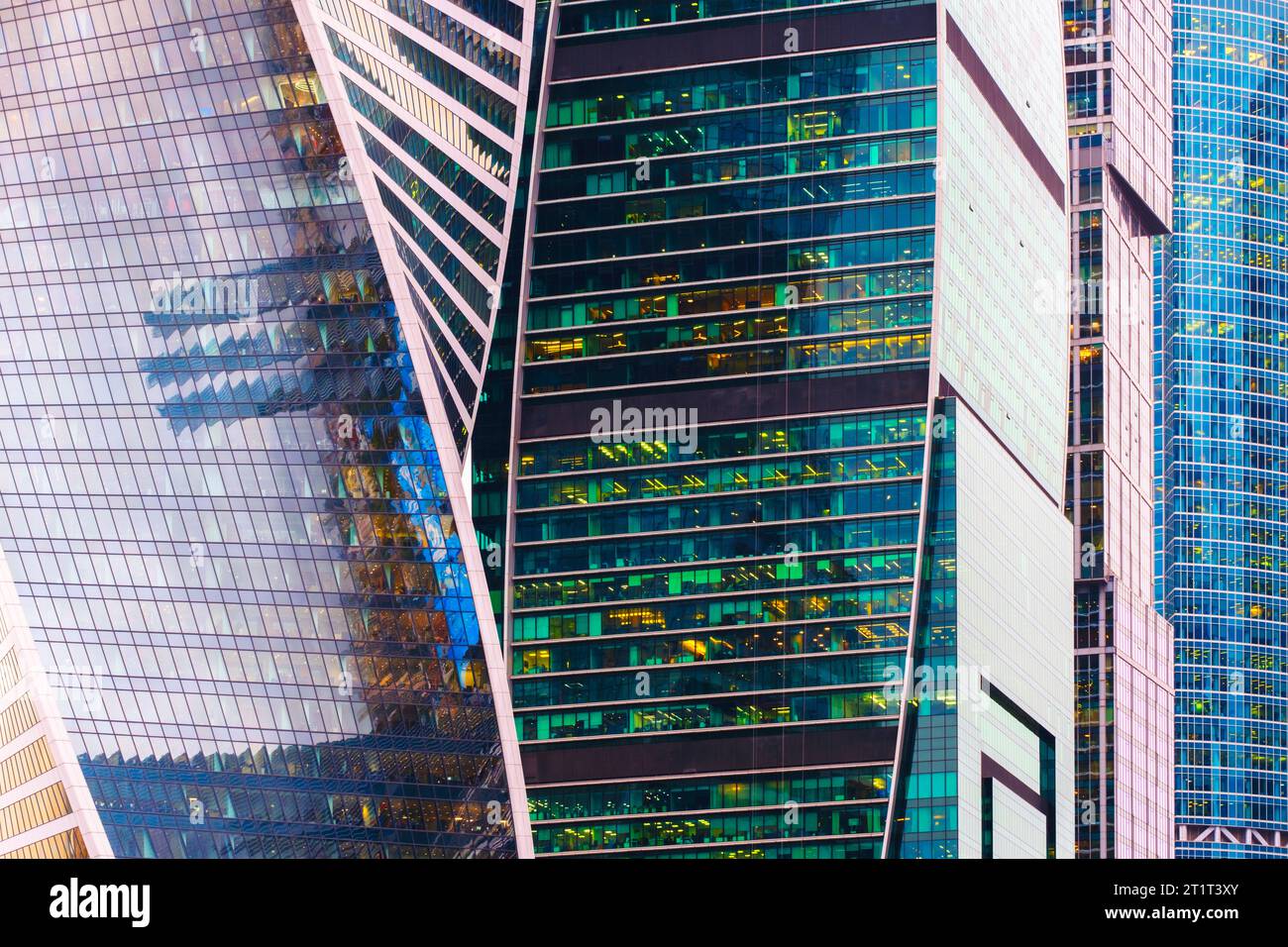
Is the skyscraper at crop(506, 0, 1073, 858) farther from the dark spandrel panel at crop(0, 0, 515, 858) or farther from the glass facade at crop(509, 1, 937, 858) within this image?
the dark spandrel panel at crop(0, 0, 515, 858)


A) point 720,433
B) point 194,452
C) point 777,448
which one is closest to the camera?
point 194,452

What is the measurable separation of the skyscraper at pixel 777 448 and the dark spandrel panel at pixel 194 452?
85.5 feet

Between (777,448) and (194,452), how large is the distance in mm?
47932

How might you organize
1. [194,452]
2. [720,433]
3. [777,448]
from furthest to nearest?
[720,433] → [777,448] → [194,452]

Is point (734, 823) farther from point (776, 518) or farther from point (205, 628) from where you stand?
point (205, 628)

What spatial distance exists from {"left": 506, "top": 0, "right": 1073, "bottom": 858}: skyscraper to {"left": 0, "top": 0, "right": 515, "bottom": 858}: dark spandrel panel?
26.1 metres

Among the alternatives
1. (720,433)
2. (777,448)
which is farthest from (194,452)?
(777,448)

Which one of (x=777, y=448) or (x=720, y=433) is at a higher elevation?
(x=720, y=433)

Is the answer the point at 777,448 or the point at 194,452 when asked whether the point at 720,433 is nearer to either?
the point at 777,448

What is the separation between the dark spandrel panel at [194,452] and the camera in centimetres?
16138

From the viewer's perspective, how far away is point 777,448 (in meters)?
186

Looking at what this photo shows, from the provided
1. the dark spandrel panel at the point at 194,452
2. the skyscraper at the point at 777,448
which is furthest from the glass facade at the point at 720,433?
the dark spandrel panel at the point at 194,452

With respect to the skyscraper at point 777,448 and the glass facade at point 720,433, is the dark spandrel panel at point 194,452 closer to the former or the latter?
the glass facade at point 720,433

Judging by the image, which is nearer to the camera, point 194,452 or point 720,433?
point 194,452
